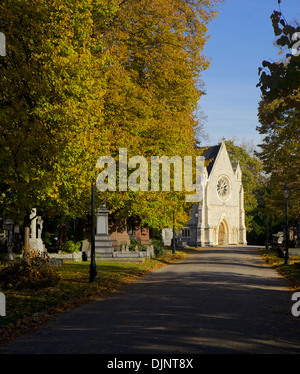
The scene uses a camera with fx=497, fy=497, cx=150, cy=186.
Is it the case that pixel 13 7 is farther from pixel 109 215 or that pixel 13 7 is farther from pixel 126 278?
pixel 109 215

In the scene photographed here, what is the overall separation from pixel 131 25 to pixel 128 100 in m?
4.61

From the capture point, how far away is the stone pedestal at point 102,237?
102 feet

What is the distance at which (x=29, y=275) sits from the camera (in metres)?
15.7

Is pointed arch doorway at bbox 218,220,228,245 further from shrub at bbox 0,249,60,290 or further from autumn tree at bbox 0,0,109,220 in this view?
shrub at bbox 0,249,60,290

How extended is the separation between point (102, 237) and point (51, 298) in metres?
17.7

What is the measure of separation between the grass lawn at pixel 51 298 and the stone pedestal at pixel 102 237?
909cm

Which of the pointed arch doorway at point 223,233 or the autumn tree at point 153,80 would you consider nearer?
the autumn tree at point 153,80

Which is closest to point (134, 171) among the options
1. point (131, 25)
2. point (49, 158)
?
point (131, 25)

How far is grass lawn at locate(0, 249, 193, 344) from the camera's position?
32.9 feet

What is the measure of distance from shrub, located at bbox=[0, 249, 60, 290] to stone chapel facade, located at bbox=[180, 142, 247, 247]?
60.5m

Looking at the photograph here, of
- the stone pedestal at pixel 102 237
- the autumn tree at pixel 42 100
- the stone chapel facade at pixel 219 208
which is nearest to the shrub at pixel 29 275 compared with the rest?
the autumn tree at pixel 42 100

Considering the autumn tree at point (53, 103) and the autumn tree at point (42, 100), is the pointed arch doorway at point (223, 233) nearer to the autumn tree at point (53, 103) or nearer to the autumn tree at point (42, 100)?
the autumn tree at point (53, 103)

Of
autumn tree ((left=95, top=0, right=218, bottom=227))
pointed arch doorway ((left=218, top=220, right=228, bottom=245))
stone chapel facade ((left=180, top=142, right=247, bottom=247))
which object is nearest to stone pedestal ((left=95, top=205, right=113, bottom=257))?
autumn tree ((left=95, top=0, right=218, bottom=227))

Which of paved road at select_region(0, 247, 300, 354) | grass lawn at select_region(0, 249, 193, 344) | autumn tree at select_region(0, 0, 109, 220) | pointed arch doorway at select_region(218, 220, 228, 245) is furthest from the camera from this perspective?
pointed arch doorway at select_region(218, 220, 228, 245)
